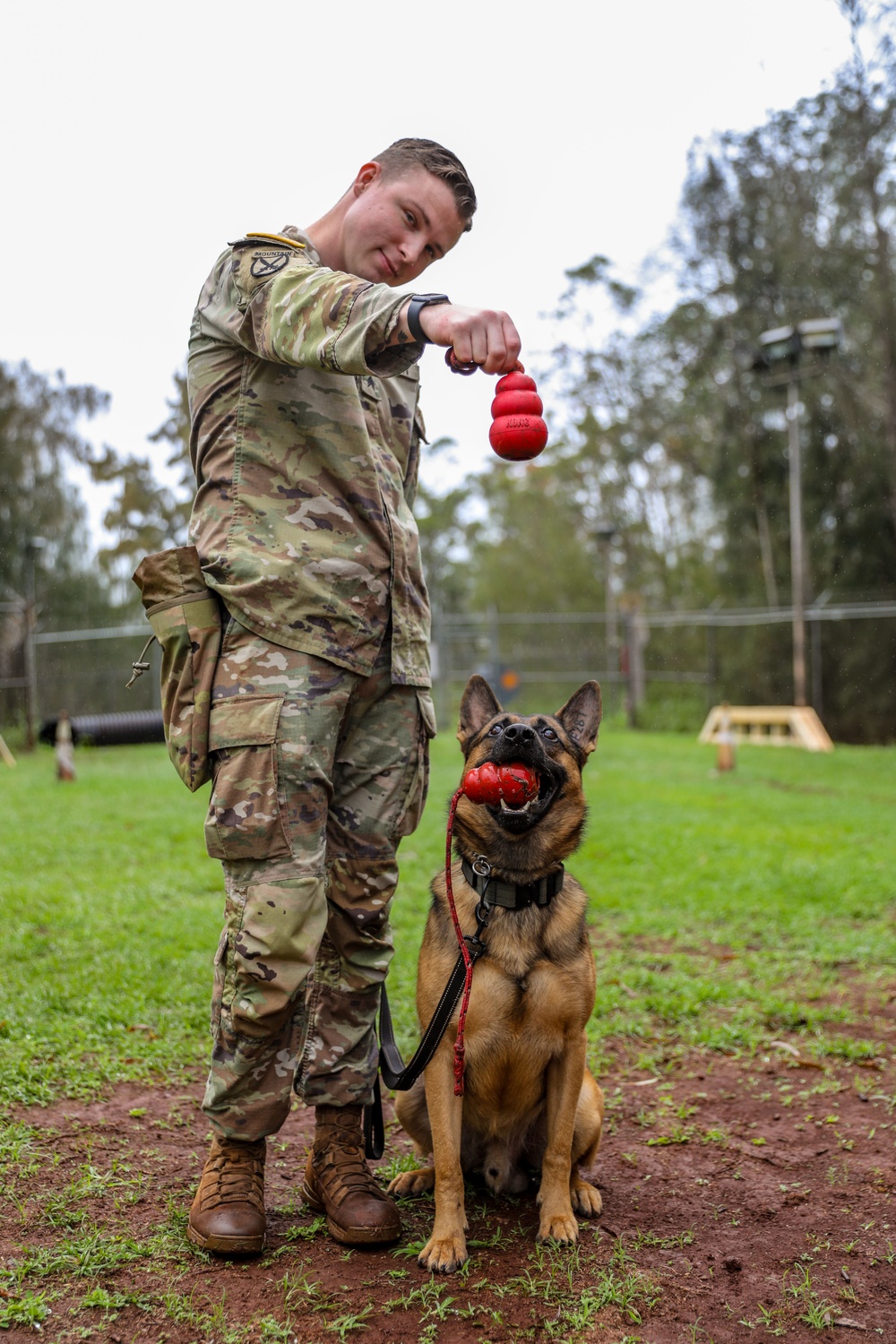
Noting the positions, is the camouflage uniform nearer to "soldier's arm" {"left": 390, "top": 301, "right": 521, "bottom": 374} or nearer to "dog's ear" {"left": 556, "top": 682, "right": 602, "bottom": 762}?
"soldier's arm" {"left": 390, "top": 301, "right": 521, "bottom": 374}

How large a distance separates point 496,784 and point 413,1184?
1.13 metres

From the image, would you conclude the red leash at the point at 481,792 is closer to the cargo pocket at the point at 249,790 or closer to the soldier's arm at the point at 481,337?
the cargo pocket at the point at 249,790

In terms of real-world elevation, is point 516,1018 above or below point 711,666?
below

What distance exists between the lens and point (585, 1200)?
103 inches

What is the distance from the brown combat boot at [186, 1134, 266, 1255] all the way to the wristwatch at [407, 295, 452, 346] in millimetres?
1825

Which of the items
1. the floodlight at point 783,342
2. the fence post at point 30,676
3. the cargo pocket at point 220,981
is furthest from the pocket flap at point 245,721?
the fence post at point 30,676

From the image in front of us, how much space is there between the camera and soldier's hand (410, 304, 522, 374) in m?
1.85

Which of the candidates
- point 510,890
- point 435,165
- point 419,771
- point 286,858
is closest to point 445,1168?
point 510,890

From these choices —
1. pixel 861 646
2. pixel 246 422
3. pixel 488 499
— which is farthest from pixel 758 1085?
pixel 488 499

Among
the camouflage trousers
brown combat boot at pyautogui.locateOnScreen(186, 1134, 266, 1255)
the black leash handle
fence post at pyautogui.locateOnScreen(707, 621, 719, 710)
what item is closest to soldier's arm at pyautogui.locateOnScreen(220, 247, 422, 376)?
the camouflage trousers

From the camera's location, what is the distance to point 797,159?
22375 mm

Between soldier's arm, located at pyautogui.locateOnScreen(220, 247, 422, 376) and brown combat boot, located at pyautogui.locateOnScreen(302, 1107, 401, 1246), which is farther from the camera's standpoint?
brown combat boot, located at pyautogui.locateOnScreen(302, 1107, 401, 1246)

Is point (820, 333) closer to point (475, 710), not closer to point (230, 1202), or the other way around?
point (475, 710)

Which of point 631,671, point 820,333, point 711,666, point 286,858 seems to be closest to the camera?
point 286,858
